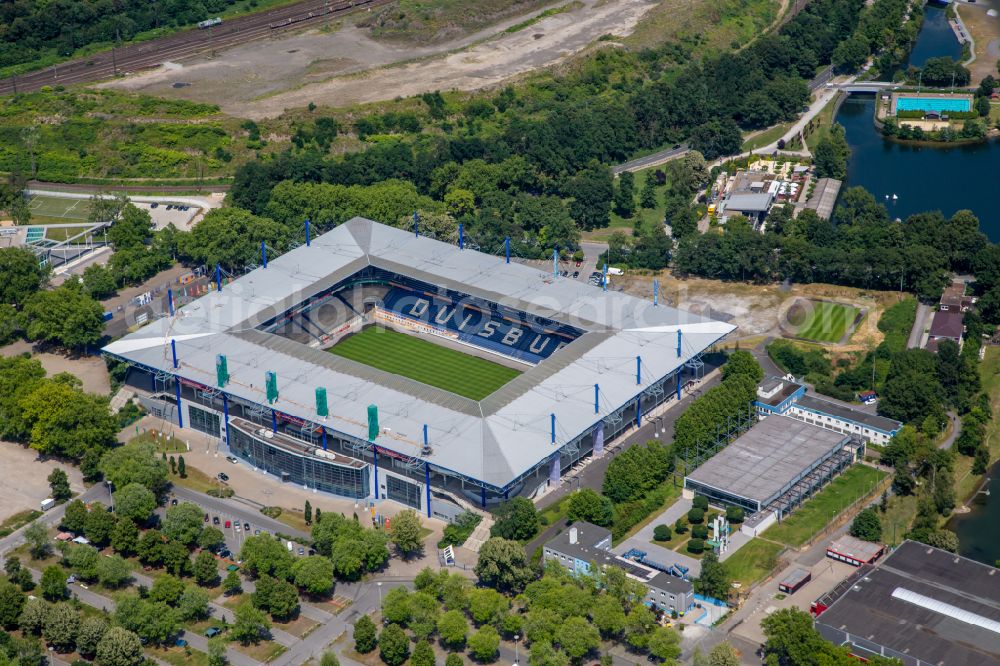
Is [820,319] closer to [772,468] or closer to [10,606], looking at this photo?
[772,468]

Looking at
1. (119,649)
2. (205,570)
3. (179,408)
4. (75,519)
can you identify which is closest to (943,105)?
(179,408)

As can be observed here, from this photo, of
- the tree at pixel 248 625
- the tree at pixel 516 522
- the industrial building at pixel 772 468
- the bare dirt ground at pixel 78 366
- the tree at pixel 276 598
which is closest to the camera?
the tree at pixel 248 625

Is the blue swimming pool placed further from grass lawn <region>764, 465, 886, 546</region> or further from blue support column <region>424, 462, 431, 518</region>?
blue support column <region>424, 462, 431, 518</region>

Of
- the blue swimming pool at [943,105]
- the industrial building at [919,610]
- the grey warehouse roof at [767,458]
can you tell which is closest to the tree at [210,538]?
the grey warehouse roof at [767,458]

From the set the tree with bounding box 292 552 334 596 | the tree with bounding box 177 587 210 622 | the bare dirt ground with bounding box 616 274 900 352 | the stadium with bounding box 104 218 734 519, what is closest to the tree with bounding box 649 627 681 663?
the stadium with bounding box 104 218 734 519

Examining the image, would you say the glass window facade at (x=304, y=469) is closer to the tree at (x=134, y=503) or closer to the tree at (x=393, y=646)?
the tree at (x=134, y=503)

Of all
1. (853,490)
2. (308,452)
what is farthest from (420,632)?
(853,490)
